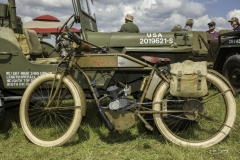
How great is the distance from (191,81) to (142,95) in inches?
25.1

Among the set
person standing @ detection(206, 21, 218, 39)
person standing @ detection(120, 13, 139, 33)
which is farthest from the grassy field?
person standing @ detection(206, 21, 218, 39)

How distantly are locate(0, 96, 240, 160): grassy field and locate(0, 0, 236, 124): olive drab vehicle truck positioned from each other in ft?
1.77

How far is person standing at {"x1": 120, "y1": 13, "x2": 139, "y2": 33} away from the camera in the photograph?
17.1 ft

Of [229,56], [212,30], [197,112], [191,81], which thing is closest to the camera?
[191,81]

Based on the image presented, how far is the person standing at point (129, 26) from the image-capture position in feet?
17.1

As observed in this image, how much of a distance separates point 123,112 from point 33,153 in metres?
1.13

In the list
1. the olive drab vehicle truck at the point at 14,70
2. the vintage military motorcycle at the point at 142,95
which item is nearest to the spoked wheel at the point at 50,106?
the vintage military motorcycle at the point at 142,95

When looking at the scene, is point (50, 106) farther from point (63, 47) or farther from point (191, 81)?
point (191, 81)

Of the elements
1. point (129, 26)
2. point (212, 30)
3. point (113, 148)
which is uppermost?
point (212, 30)

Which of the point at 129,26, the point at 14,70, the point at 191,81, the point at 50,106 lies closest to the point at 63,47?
the point at 14,70

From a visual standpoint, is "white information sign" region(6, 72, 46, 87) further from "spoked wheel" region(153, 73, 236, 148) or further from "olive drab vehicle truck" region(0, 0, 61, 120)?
"spoked wheel" region(153, 73, 236, 148)

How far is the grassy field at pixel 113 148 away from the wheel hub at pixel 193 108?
1.25 feet

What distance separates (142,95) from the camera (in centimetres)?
334

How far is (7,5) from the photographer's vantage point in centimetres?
467
